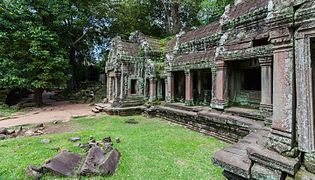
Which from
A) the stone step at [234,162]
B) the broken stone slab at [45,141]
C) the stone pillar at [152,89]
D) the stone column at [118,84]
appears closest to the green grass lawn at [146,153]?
the broken stone slab at [45,141]

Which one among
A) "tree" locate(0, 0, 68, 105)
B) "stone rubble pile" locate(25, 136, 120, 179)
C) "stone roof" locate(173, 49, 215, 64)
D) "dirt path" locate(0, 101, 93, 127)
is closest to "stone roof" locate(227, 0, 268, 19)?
"stone roof" locate(173, 49, 215, 64)

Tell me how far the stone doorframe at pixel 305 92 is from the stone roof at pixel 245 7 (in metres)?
4.49

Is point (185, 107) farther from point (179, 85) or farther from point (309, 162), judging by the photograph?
point (309, 162)

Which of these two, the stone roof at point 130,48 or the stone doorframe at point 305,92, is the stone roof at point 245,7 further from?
the stone roof at point 130,48

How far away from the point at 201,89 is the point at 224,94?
291 cm

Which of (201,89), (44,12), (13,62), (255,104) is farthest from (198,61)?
(44,12)

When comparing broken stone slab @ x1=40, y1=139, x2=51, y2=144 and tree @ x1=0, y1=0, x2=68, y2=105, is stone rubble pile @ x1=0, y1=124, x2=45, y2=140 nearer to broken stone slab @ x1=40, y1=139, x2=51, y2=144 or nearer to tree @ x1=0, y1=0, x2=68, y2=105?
broken stone slab @ x1=40, y1=139, x2=51, y2=144

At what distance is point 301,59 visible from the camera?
2936 millimetres

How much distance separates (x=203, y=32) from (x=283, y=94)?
7871 millimetres

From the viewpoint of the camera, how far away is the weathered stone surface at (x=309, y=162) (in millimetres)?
2752

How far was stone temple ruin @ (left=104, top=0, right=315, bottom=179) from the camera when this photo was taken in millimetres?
2910

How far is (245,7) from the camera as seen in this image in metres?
7.67

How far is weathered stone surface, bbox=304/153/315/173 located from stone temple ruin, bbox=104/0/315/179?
0.01 m

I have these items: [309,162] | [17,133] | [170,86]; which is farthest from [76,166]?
[170,86]
